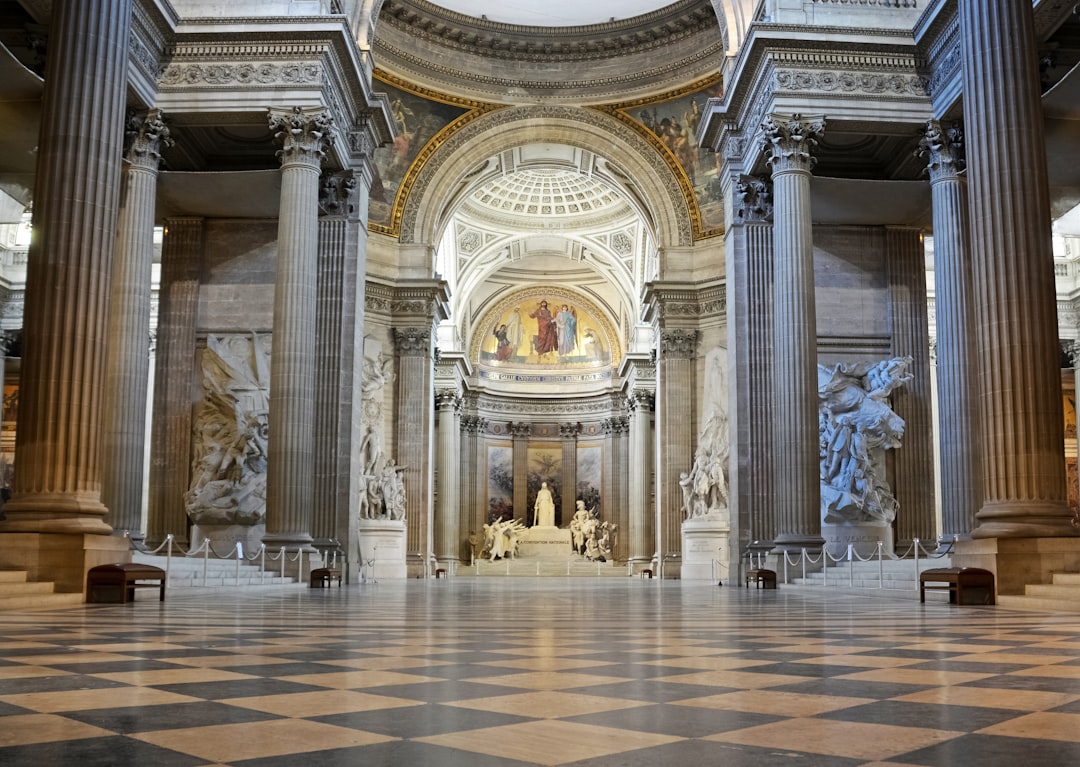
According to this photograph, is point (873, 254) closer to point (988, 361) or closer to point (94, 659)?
point (988, 361)

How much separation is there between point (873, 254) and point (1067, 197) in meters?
3.78

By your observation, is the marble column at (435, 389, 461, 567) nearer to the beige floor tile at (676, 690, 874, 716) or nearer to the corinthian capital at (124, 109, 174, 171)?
the corinthian capital at (124, 109, 174, 171)

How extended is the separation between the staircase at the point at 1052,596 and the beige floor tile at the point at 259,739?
8.94m

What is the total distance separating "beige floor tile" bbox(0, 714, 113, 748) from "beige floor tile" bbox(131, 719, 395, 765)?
6.2 inches

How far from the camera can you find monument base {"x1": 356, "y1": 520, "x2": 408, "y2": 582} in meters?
28.8

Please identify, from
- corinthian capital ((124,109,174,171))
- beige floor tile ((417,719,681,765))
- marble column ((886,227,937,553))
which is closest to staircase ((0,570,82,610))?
beige floor tile ((417,719,681,765))

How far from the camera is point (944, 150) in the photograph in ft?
61.5

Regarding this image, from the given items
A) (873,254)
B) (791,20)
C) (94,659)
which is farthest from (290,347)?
(94,659)

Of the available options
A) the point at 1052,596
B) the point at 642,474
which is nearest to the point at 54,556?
the point at 1052,596

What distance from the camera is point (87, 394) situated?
35.1 ft

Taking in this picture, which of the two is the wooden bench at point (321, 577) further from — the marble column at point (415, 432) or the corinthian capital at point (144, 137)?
the marble column at point (415, 432)

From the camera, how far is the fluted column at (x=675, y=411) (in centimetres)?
3366

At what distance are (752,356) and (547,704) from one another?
18.3 metres

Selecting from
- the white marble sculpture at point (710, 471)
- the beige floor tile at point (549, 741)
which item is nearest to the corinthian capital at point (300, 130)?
the white marble sculpture at point (710, 471)
